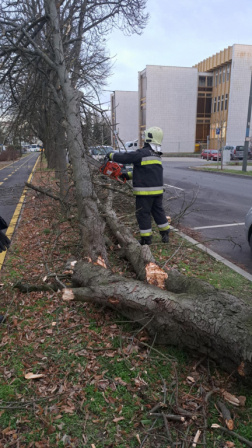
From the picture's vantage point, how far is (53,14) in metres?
4.46

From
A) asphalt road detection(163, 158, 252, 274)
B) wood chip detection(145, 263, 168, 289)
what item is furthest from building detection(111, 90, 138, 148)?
wood chip detection(145, 263, 168, 289)

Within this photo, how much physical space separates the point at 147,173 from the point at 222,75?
1824 inches

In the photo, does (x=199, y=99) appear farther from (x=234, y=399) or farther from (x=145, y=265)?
(x=234, y=399)

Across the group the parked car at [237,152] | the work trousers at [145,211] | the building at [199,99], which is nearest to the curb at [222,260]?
the work trousers at [145,211]

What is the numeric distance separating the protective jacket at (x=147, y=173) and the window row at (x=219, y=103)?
4345 cm

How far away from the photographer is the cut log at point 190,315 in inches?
80.7

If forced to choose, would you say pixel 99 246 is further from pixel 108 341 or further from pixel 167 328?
pixel 167 328

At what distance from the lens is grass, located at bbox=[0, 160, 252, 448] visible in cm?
189

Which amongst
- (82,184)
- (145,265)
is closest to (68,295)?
(145,265)

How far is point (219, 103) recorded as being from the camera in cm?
4500

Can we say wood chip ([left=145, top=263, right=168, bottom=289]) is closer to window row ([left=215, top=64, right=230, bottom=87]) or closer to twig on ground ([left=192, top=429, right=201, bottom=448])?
twig on ground ([left=192, top=429, right=201, bottom=448])

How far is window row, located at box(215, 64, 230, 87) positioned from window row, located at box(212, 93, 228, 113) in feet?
6.98

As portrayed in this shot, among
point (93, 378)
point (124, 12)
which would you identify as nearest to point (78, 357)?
point (93, 378)

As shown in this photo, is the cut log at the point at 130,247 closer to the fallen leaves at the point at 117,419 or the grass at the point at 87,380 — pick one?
the grass at the point at 87,380
